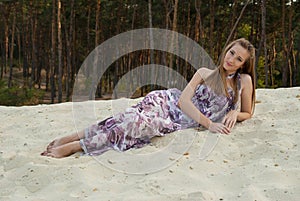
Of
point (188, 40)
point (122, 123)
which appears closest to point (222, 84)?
point (122, 123)

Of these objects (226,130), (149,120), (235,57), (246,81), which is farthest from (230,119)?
(149,120)

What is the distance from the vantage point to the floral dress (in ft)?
9.60

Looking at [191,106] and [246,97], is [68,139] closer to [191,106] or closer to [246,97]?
[191,106]

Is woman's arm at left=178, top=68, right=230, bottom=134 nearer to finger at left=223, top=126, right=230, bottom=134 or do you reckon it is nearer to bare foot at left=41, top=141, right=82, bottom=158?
finger at left=223, top=126, right=230, bottom=134

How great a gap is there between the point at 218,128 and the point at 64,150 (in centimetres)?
120

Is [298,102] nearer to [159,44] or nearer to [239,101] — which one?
[239,101]

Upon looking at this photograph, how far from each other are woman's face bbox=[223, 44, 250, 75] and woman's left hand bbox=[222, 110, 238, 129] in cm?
37

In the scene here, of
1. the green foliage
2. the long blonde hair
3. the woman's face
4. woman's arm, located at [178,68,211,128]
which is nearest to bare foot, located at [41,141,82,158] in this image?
woman's arm, located at [178,68,211,128]

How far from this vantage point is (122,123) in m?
2.92

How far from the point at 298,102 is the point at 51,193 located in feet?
8.85

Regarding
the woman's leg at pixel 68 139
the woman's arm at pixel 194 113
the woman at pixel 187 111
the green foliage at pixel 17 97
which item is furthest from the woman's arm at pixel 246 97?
the green foliage at pixel 17 97

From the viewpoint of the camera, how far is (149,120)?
2.99 meters

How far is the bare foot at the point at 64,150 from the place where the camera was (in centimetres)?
290

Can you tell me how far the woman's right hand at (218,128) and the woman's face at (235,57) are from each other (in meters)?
0.46
